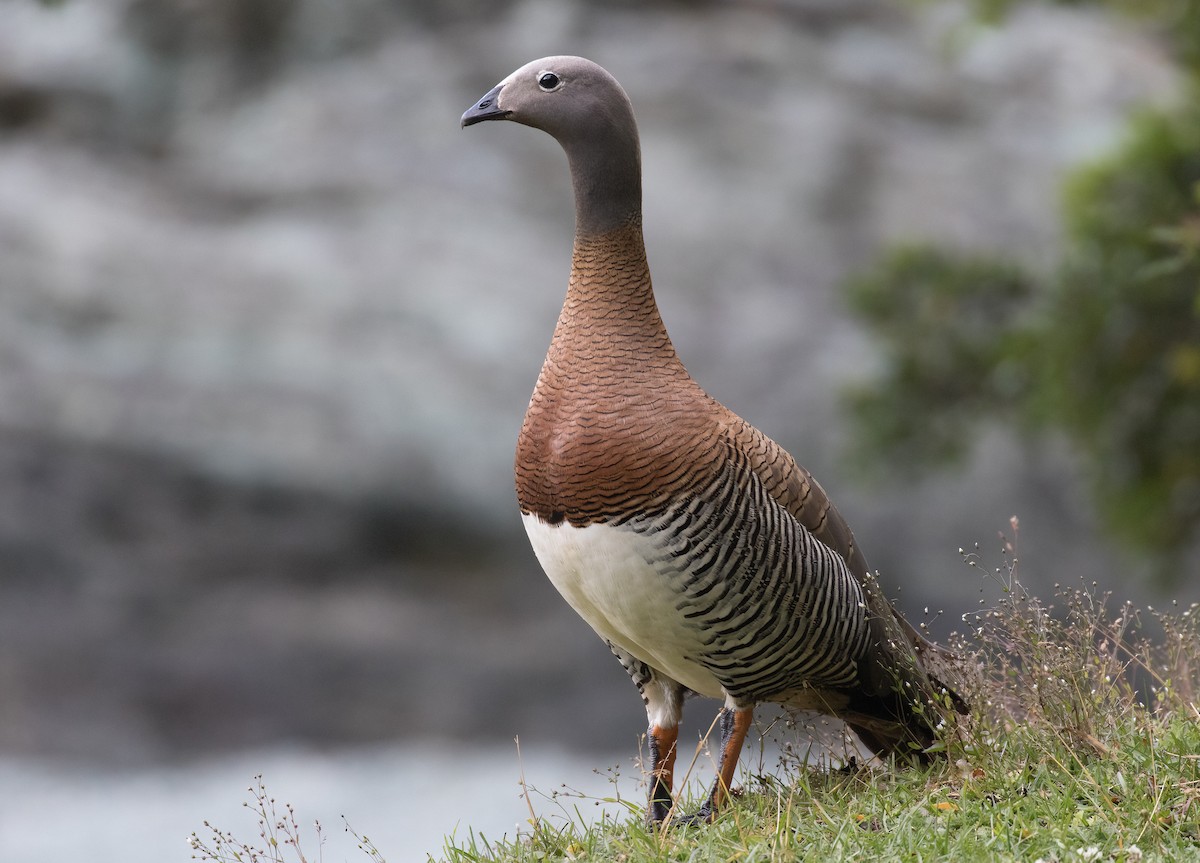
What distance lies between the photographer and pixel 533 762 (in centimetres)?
1095

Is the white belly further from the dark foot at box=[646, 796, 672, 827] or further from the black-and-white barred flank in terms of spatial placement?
the dark foot at box=[646, 796, 672, 827]

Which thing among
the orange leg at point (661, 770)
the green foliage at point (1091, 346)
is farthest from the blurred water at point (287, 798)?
the orange leg at point (661, 770)

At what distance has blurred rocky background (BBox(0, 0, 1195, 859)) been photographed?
35.9 feet

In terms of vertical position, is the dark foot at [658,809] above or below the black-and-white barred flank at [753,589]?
Result: below

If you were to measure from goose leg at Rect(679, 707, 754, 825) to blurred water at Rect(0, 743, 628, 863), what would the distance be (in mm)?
5759

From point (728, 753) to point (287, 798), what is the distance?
7.15 metres

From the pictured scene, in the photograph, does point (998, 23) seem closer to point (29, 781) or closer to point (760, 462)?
point (760, 462)

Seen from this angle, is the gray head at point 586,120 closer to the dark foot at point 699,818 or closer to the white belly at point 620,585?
the white belly at point 620,585

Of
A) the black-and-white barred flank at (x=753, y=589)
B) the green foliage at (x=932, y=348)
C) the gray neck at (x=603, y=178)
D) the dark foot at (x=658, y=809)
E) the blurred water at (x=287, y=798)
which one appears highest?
the gray neck at (x=603, y=178)

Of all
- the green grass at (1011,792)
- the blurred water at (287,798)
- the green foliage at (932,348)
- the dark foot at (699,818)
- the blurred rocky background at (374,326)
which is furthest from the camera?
the blurred rocky background at (374,326)

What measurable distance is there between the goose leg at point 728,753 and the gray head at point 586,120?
1.44 metres

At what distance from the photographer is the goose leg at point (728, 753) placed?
383 cm

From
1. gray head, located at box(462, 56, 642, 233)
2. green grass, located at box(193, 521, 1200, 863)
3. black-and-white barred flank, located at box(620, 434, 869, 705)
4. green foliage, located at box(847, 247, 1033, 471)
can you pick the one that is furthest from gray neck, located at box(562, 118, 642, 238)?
green foliage, located at box(847, 247, 1033, 471)

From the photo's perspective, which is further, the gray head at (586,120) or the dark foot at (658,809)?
the dark foot at (658,809)
